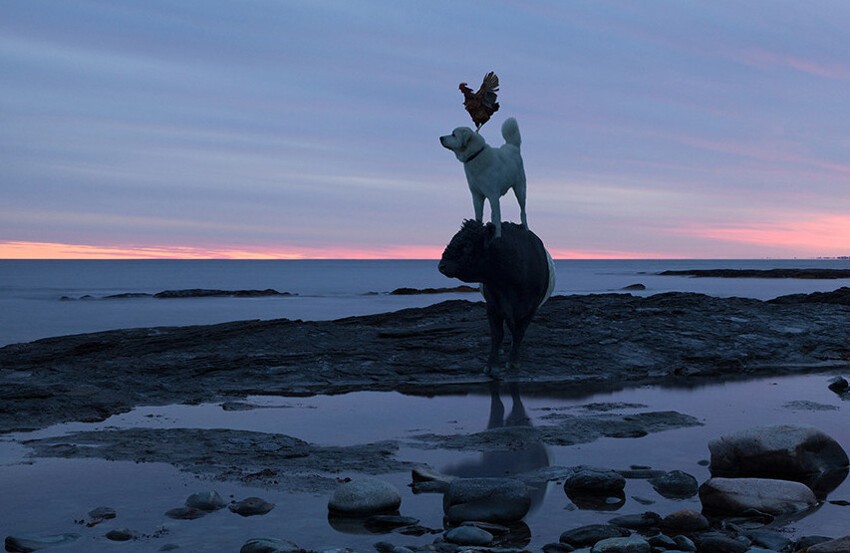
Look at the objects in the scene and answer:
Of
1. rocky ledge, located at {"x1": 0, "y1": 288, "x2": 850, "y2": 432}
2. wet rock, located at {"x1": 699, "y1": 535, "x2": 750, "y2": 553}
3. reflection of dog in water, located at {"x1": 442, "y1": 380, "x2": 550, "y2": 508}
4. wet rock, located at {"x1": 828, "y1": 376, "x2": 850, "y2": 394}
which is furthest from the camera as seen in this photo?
wet rock, located at {"x1": 828, "y1": 376, "x2": 850, "y2": 394}

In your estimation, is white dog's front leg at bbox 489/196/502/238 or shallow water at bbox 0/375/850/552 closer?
shallow water at bbox 0/375/850/552

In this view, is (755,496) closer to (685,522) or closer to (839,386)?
(685,522)

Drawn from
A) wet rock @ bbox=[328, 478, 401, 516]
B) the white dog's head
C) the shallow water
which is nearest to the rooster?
the white dog's head

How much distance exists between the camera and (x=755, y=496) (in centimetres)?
755

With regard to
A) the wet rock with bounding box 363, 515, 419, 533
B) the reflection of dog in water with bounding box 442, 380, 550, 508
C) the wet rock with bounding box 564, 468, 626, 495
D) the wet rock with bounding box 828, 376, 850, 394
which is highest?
the wet rock with bounding box 828, 376, 850, 394

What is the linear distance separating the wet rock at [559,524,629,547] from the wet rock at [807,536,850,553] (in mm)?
1314

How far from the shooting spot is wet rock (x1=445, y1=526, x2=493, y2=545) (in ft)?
21.5

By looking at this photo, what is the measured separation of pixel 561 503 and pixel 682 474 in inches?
51.2

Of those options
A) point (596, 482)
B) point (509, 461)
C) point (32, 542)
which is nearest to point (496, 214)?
point (509, 461)

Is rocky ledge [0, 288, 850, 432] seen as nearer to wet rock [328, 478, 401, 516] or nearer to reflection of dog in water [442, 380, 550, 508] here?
reflection of dog in water [442, 380, 550, 508]

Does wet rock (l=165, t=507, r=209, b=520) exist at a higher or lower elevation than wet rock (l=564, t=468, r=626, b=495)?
lower

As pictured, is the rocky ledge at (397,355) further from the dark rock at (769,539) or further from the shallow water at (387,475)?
the dark rock at (769,539)

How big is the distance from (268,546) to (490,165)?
8777 mm

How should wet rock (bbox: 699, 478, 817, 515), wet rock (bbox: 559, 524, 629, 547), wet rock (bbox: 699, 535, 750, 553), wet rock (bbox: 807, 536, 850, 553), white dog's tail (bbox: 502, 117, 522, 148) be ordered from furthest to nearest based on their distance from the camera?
white dog's tail (bbox: 502, 117, 522, 148) < wet rock (bbox: 699, 478, 817, 515) < wet rock (bbox: 559, 524, 629, 547) < wet rock (bbox: 699, 535, 750, 553) < wet rock (bbox: 807, 536, 850, 553)
